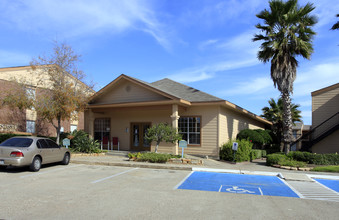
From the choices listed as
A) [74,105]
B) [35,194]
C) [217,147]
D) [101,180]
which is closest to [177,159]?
[217,147]

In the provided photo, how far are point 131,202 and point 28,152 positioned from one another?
5.98m

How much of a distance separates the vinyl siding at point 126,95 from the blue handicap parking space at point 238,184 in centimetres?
765

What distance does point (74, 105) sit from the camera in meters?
16.2

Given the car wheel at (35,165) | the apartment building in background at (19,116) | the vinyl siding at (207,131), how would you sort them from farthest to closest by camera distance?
1. the apartment building in background at (19,116)
2. the vinyl siding at (207,131)
3. the car wheel at (35,165)

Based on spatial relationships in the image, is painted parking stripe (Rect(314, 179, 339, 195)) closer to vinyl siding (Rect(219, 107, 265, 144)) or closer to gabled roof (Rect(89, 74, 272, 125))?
gabled roof (Rect(89, 74, 272, 125))

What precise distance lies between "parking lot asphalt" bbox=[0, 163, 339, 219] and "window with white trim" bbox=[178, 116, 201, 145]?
26.5ft

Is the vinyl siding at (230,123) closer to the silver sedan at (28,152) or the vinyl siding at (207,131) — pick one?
the vinyl siding at (207,131)

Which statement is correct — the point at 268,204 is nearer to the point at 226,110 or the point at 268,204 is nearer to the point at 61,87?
the point at 226,110

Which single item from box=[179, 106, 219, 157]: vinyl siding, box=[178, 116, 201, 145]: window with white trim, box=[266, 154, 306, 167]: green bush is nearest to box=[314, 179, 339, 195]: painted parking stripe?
box=[266, 154, 306, 167]: green bush

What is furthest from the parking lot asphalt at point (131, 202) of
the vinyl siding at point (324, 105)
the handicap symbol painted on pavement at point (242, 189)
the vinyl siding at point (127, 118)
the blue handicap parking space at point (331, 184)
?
the vinyl siding at point (324, 105)

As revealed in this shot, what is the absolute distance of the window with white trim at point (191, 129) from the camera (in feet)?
57.2

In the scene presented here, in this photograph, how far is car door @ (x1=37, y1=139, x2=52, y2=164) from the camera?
1119 centimetres

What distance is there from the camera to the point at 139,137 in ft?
64.1

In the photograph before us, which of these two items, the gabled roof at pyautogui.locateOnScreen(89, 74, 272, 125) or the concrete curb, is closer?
the concrete curb
